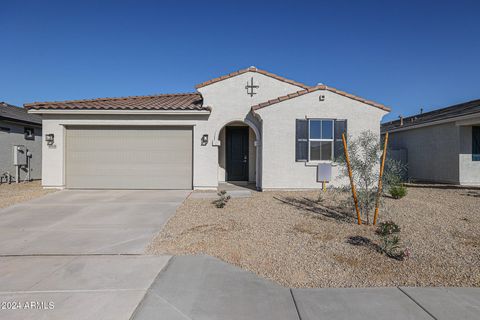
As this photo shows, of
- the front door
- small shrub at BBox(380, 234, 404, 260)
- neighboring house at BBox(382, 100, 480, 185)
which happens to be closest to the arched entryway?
the front door

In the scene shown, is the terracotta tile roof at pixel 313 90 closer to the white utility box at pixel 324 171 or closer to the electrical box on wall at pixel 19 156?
the white utility box at pixel 324 171

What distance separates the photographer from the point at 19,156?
12711mm

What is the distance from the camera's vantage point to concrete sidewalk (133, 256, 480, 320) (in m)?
2.53

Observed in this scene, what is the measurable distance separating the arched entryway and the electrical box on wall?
10302 millimetres

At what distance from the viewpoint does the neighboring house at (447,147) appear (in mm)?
11555

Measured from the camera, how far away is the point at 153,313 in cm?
255

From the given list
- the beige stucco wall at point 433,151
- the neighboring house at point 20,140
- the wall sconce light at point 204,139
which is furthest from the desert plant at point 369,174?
the neighboring house at point 20,140

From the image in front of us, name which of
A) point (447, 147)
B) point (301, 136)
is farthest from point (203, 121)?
point (447, 147)

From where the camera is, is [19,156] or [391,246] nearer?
[391,246]

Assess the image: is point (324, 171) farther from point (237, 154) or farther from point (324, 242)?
point (324, 242)

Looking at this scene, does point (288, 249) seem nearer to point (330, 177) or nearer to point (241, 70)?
point (330, 177)

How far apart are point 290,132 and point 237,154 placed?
10.0 feet

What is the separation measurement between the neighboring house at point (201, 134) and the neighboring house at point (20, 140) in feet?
16.3

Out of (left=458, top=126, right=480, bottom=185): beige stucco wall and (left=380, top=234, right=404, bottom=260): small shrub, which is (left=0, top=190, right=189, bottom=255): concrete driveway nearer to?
(left=380, top=234, right=404, bottom=260): small shrub
